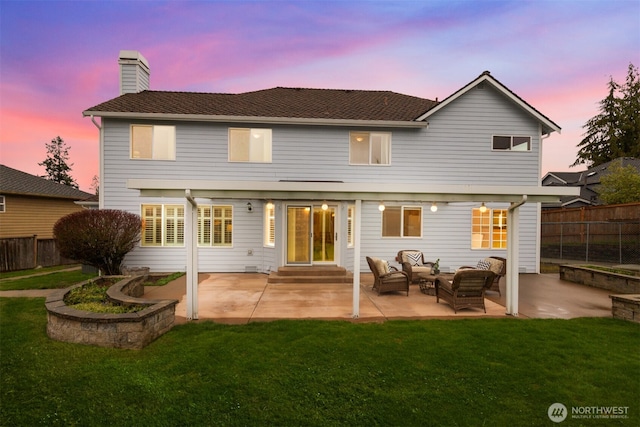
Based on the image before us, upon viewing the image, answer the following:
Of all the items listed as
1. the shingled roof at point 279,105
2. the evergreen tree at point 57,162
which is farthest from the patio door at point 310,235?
the evergreen tree at point 57,162

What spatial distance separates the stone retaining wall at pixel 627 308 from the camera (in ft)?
19.8

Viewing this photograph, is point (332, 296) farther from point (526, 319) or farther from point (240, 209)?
point (240, 209)

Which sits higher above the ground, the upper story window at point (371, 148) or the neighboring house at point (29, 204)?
the upper story window at point (371, 148)

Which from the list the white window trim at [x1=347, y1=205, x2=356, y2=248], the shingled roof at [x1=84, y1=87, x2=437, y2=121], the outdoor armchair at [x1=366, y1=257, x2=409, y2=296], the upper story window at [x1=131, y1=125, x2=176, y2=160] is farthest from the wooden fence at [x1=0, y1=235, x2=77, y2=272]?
the outdoor armchair at [x1=366, y1=257, x2=409, y2=296]

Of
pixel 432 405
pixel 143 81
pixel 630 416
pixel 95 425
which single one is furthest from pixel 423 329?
pixel 143 81

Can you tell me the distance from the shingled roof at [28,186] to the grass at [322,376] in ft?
51.3

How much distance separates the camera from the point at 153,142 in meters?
11.4

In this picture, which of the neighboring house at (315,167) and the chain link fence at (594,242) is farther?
the chain link fence at (594,242)

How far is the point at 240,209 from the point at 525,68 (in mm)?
19095

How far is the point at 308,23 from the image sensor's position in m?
13.5

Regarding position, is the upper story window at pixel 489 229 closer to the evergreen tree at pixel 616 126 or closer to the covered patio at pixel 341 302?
the covered patio at pixel 341 302

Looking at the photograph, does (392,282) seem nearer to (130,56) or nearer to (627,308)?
(627,308)

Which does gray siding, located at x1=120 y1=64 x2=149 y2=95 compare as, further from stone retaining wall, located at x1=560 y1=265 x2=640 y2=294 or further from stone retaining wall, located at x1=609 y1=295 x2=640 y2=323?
stone retaining wall, located at x1=560 y1=265 x2=640 y2=294

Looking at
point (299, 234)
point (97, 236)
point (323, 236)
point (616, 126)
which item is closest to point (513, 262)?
point (323, 236)
